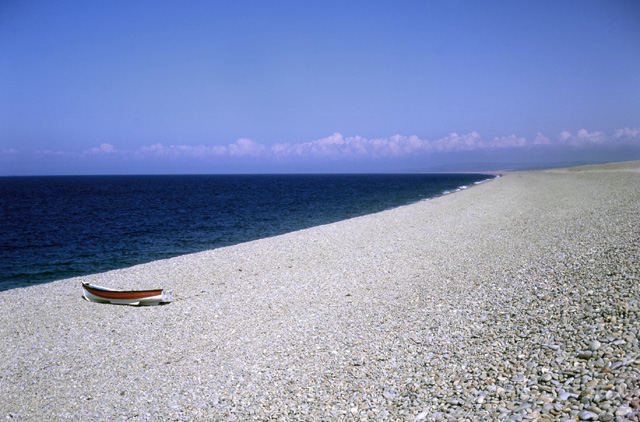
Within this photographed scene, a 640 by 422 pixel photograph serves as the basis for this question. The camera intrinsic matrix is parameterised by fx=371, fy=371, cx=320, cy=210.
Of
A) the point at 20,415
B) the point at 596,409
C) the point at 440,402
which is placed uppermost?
the point at 596,409

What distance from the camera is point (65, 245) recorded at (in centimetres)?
2720

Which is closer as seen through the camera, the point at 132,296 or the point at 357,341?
the point at 357,341

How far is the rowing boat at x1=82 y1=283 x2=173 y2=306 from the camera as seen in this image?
1206 centimetres

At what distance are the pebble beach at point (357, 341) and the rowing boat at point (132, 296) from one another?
288 millimetres

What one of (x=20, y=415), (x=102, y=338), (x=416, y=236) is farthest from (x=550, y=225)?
(x=20, y=415)

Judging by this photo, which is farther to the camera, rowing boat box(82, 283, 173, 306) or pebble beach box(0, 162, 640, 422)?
rowing boat box(82, 283, 173, 306)

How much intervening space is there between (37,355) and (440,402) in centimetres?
956

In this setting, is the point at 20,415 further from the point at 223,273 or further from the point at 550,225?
the point at 550,225

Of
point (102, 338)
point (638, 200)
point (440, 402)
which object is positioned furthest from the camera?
point (638, 200)

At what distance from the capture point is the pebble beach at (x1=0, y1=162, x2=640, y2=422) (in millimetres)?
5590

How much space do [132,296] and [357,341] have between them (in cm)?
809

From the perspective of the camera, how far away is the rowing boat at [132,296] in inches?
475

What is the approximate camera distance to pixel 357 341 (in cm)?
819

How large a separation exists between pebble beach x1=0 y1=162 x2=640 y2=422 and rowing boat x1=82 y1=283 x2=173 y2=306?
29 centimetres
